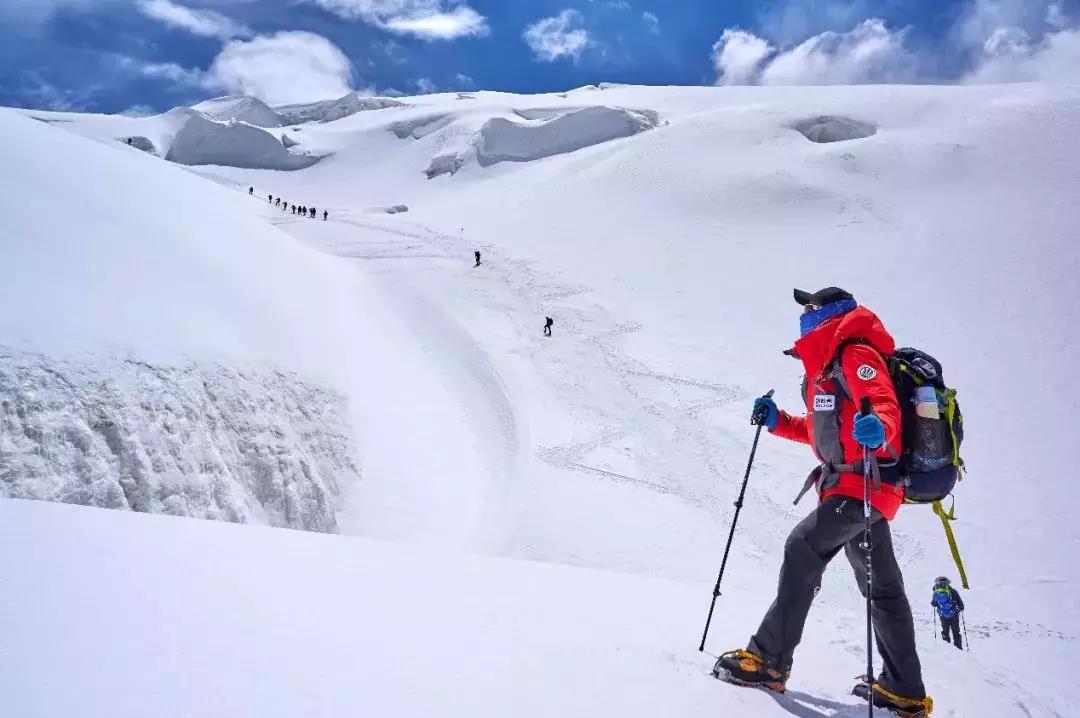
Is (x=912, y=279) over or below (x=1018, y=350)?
over

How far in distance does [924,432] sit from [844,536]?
753 mm

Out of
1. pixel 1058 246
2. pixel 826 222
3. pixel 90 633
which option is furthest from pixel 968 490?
pixel 826 222

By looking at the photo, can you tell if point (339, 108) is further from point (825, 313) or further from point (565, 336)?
point (825, 313)

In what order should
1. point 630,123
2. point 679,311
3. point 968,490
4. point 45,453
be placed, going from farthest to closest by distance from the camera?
point 630,123, point 679,311, point 968,490, point 45,453

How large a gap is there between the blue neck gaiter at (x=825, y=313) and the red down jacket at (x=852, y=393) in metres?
0.07

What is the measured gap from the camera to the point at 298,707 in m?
2.18

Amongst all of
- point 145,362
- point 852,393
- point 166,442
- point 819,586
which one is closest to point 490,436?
point 166,442

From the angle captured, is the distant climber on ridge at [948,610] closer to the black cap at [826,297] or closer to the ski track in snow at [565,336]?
the ski track in snow at [565,336]

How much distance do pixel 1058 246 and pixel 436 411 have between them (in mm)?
26824

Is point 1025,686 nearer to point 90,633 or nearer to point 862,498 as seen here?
point 862,498

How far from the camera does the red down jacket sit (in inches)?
134

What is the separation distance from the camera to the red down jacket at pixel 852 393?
3.40m

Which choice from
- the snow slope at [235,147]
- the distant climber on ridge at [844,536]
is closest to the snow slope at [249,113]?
the snow slope at [235,147]

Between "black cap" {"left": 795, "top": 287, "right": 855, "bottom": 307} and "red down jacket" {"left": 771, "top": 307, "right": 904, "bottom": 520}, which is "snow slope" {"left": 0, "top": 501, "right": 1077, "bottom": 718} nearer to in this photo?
"red down jacket" {"left": 771, "top": 307, "right": 904, "bottom": 520}
